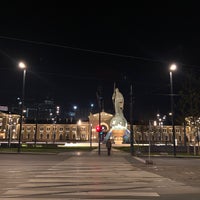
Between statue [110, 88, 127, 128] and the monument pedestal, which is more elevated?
statue [110, 88, 127, 128]

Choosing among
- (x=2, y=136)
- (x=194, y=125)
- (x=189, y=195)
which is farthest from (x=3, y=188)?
(x=2, y=136)

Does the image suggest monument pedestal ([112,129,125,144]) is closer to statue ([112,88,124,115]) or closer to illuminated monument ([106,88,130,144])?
illuminated monument ([106,88,130,144])

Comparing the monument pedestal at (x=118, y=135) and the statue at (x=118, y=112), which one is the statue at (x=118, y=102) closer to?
the statue at (x=118, y=112)

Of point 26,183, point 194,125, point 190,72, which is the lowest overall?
point 26,183

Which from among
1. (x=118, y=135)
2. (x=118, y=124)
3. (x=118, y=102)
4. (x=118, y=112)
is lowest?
(x=118, y=135)

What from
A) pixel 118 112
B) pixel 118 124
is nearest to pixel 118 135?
pixel 118 124

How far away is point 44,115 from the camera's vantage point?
540 ft

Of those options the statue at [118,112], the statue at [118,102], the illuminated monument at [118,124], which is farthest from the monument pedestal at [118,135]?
the statue at [118,102]

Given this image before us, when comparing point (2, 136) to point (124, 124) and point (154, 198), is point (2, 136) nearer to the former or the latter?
point (124, 124)

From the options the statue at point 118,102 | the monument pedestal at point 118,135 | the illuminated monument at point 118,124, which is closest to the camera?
the illuminated monument at point 118,124

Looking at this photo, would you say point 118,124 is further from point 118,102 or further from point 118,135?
point 118,102

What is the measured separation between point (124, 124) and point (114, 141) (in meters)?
5.49

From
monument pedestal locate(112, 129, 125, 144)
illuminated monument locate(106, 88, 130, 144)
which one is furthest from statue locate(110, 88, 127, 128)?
monument pedestal locate(112, 129, 125, 144)

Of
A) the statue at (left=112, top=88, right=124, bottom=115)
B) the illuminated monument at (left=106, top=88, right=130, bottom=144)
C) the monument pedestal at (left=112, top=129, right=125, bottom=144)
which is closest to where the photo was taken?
the illuminated monument at (left=106, top=88, right=130, bottom=144)
